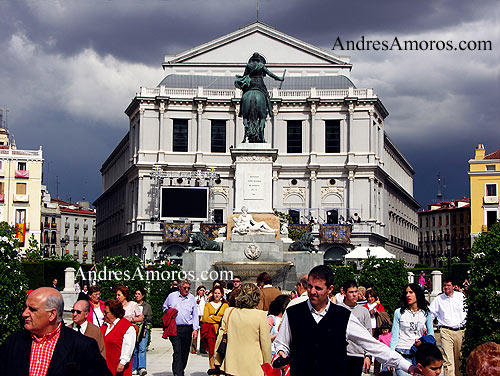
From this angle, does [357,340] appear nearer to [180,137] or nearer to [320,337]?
[320,337]

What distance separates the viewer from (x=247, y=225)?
2377 centimetres

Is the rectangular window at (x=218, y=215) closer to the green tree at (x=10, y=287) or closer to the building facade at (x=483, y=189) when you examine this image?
the building facade at (x=483, y=189)

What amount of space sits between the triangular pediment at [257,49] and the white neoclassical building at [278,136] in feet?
0.35

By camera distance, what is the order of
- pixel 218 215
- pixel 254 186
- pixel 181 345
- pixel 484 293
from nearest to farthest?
1. pixel 484 293
2. pixel 181 345
3. pixel 254 186
4. pixel 218 215

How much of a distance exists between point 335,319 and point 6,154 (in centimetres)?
8435

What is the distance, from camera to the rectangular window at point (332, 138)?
82.2m

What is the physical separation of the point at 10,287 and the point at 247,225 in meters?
14.4

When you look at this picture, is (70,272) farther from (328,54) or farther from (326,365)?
(328,54)

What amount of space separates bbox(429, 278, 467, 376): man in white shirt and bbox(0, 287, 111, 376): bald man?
335 inches

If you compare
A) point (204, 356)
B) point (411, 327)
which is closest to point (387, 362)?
point (411, 327)

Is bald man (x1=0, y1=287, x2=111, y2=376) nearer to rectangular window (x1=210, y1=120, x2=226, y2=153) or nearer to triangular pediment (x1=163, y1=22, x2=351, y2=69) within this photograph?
rectangular window (x1=210, y1=120, x2=226, y2=153)

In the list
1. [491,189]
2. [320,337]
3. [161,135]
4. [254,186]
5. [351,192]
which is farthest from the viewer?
[491,189]

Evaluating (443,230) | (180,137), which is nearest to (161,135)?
(180,137)

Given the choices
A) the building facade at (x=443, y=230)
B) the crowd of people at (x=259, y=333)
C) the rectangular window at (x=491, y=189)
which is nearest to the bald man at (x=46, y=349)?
the crowd of people at (x=259, y=333)
